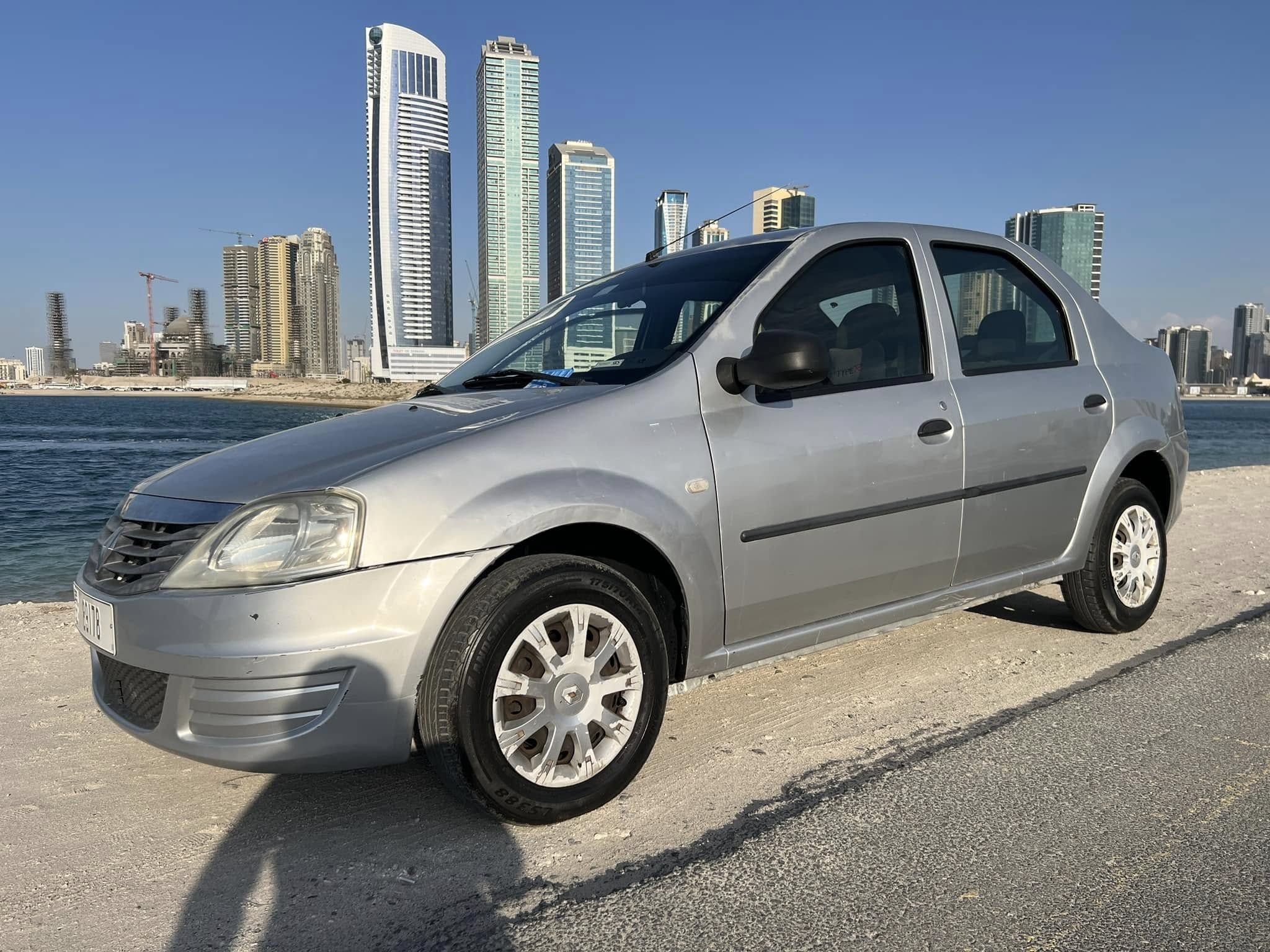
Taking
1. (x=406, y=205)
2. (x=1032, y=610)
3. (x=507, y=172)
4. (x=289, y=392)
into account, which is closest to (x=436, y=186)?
(x=406, y=205)

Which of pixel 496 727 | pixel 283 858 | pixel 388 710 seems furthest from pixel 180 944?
pixel 496 727

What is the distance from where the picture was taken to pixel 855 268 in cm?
327

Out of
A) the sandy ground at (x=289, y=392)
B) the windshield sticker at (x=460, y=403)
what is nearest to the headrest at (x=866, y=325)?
the windshield sticker at (x=460, y=403)

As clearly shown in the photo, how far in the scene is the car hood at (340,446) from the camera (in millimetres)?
2307

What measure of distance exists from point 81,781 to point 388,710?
4.68 ft

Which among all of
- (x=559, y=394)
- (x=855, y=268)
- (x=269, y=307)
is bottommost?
(x=559, y=394)

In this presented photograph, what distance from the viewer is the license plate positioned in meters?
2.30

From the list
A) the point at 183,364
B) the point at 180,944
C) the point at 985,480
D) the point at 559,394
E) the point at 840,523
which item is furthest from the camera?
the point at 183,364

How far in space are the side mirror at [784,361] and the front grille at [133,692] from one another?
1830 mm

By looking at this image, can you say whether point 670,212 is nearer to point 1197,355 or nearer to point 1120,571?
point 1120,571

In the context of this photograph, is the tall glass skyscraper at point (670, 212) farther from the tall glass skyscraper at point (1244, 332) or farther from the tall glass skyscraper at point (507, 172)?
the tall glass skyscraper at point (1244, 332)

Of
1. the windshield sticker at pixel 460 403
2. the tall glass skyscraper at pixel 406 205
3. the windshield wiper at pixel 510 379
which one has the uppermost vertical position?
the tall glass skyscraper at pixel 406 205

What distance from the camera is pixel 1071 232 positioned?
23.7 ft

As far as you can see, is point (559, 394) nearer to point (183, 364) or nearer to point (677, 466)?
point (677, 466)
